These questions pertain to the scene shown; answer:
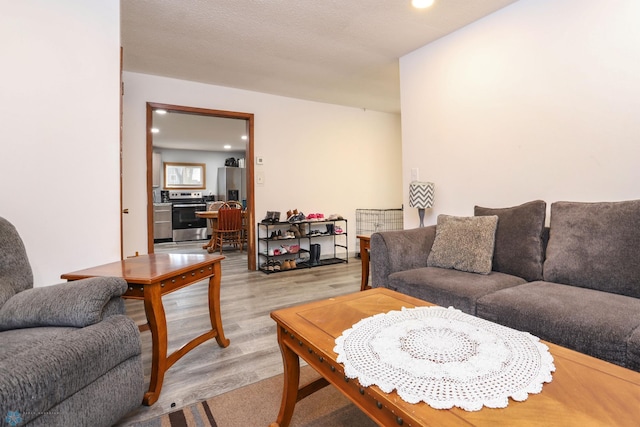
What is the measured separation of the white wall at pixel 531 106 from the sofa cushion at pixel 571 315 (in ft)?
2.74

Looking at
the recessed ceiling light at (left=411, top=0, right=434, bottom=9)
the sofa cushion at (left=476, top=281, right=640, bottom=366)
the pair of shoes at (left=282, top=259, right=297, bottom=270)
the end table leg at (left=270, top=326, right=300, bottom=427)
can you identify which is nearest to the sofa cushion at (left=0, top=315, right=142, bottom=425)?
the end table leg at (left=270, top=326, right=300, bottom=427)

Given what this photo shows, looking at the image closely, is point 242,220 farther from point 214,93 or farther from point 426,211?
point 426,211

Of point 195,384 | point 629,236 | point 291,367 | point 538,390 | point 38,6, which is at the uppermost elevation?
point 38,6

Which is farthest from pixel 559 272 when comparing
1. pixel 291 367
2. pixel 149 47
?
pixel 149 47

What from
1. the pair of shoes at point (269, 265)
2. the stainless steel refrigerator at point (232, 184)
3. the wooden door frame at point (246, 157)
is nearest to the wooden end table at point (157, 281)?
the wooden door frame at point (246, 157)

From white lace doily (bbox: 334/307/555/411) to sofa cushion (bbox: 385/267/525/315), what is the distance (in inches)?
24.0

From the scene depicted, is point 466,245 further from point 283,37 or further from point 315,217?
point 315,217

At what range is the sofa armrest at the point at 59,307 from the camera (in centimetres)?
124

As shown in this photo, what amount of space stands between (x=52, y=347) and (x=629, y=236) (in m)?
2.63

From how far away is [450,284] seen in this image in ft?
6.29

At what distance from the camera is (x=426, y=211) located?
318 centimetres

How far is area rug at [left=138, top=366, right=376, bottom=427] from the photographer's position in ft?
4.52

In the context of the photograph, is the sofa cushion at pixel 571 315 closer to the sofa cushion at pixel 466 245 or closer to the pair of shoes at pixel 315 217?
the sofa cushion at pixel 466 245

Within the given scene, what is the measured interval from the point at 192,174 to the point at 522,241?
850 cm
